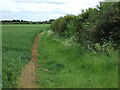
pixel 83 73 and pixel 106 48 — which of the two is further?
pixel 106 48

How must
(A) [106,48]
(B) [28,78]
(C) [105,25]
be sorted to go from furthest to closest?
(C) [105,25] < (A) [106,48] < (B) [28,78]

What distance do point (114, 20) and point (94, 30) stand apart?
120 cm

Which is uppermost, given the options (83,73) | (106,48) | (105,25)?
(105,25)

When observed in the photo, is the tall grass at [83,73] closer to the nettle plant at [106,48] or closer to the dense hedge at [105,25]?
the nettle plant at [106,48]

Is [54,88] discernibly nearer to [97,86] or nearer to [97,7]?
[97,86]

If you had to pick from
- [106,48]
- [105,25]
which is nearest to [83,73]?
[106,48]

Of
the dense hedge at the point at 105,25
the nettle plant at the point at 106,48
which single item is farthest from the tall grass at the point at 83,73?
the dense hedge at the point at 105,25

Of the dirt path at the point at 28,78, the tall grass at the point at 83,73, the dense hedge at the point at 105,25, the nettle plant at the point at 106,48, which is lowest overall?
the dirt path at the point at 28,78

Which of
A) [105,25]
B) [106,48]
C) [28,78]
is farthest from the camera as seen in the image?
[105,25]

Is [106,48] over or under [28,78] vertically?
over

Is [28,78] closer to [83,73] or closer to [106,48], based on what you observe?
[83,73]

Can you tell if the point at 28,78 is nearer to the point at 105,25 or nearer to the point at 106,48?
the point at 106,48

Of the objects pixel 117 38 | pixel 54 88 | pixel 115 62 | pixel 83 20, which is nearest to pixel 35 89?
pixel 54 88

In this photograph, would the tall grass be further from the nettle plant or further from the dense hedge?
the dense hedge
